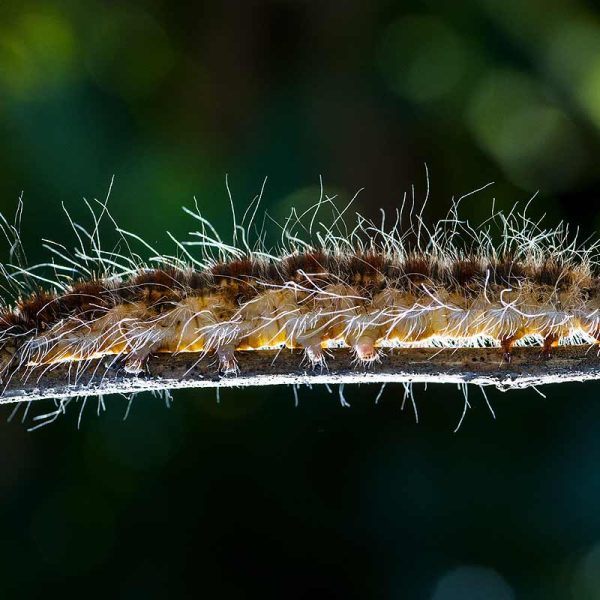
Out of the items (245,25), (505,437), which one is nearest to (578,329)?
(505,437)

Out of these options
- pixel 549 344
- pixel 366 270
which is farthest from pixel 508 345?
pixel 366 270

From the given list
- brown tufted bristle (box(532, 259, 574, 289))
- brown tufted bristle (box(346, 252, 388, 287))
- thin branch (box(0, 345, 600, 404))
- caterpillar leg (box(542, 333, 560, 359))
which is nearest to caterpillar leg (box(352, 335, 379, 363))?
thin branch (box(0, 345, 600, 404))

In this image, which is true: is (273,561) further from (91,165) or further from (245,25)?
(245,25)

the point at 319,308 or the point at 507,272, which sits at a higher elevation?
the point at 507,272

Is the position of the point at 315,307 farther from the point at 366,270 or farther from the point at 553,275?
the point at 553,275

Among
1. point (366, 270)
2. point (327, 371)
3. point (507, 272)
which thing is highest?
point (507, 272)

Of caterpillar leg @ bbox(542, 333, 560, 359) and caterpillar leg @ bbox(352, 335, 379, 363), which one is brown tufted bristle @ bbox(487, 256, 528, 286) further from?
caterpillar leg @ bbox(352, 335, 379, 363)

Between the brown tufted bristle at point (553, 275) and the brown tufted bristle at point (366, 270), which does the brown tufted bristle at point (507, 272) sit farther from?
the brown tufted bristle at point (366, 270)

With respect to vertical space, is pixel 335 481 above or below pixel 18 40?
below
